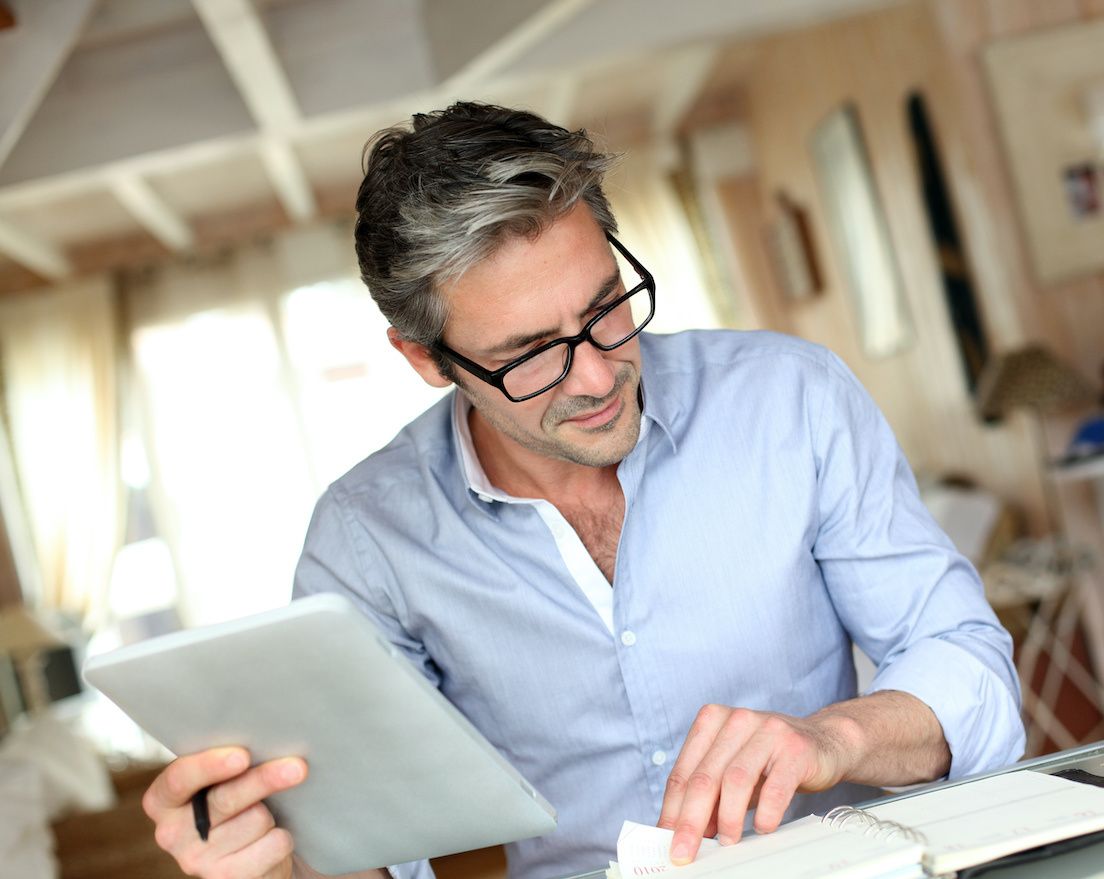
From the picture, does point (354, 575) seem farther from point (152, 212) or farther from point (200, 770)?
point (152, 212)

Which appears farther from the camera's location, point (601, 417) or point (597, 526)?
point (597, 526)

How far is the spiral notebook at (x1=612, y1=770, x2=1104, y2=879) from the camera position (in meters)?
0.79

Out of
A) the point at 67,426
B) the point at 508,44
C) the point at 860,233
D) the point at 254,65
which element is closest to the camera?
the point at 508,44

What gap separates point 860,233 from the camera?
5.54 meters

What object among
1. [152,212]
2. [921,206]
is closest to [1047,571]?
[921,206]

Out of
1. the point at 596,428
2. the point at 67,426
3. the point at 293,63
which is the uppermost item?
the point at 293,63

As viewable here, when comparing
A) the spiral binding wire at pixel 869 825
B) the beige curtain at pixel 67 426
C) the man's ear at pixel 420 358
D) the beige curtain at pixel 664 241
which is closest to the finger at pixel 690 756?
the spiral binding wire at pixel 869 825

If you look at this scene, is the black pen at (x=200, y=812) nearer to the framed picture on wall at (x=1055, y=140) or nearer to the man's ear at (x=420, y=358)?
the man's ear at (x=420, y=358)

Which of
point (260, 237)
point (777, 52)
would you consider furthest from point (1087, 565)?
point (260, 237)

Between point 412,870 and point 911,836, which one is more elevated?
point 911,836

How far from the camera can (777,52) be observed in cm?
657

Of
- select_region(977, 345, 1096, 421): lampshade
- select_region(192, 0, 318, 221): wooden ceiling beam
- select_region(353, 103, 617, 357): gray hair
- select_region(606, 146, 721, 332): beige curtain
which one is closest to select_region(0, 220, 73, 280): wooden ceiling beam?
select_region(192, 0, 318, 221): wooden ceiling beam

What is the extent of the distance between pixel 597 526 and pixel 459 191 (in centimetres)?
43

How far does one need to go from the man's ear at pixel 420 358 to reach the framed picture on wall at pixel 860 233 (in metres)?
3.98
